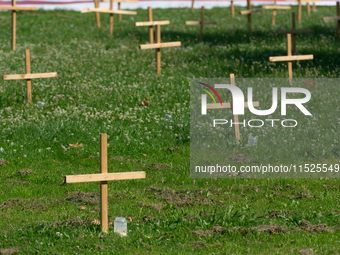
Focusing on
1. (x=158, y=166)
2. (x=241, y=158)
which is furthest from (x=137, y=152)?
(x=241, y=158)

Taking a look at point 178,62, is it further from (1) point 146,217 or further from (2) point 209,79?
(1) point 146,217

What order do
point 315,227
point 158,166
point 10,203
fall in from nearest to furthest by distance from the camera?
point 315,227 → point 10,203 → point 158,166

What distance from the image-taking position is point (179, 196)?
7.89m

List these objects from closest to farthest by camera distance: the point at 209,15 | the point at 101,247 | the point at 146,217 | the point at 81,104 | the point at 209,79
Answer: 1. the point at 101,247
2. the point at 146,217
3. the point at 81,104
4. the point at 209,79
5. the point at 209,15

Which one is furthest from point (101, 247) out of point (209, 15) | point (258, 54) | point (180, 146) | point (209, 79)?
point (209, 15)

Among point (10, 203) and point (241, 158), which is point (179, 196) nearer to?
point (241, 158)

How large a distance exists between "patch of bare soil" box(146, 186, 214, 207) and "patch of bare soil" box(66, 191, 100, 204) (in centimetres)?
88

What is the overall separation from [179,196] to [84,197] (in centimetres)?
155

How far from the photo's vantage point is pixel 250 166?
950 cm

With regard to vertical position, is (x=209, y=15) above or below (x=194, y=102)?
above

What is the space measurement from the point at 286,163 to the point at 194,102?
4.46m

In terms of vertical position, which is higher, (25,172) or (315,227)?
(25,172)

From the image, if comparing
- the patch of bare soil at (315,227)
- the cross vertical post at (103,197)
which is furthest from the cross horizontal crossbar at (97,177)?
the patch of bare soil at (315,227)

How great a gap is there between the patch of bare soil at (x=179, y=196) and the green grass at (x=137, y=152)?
0.03 metres
